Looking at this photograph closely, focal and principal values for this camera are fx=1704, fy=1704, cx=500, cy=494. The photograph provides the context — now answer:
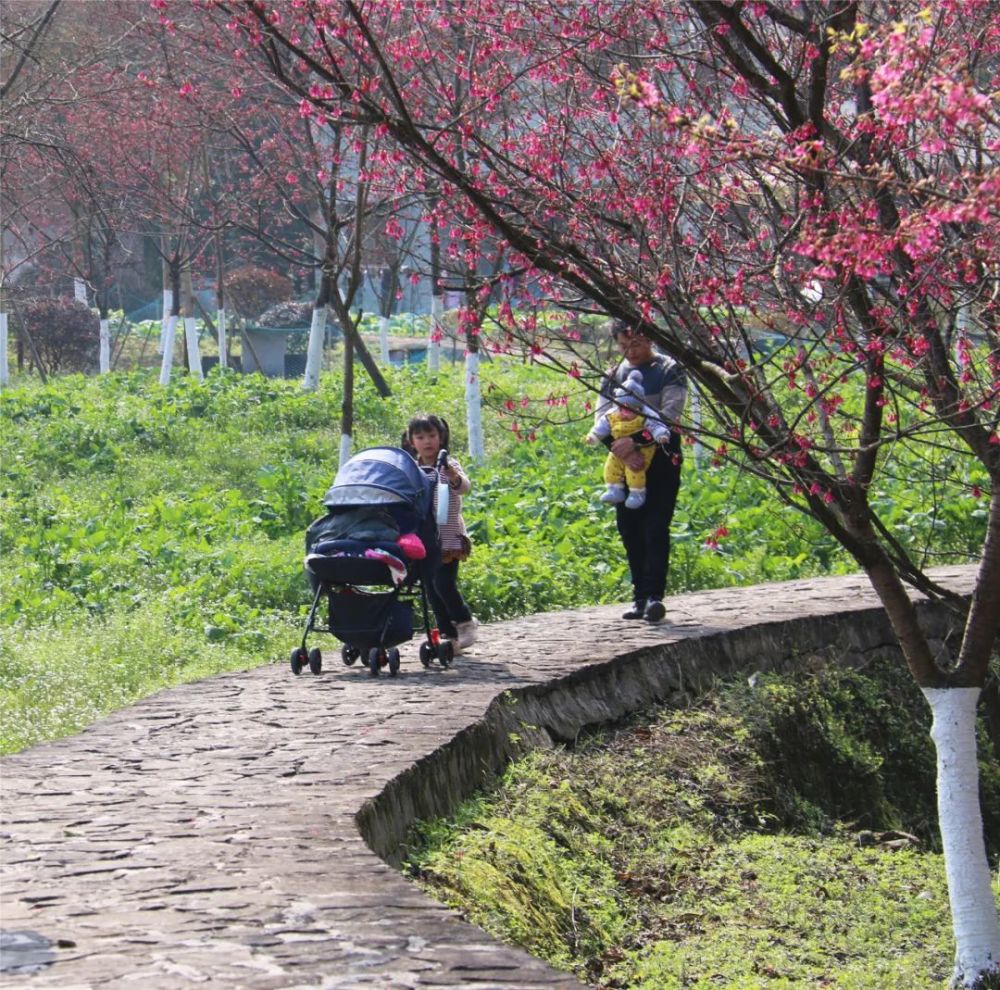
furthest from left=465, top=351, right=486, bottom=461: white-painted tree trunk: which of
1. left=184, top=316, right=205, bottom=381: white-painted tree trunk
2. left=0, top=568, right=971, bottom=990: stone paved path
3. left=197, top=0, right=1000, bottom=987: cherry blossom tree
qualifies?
left=184, top=316, right=205, bottom=381: white-painted tree trunk

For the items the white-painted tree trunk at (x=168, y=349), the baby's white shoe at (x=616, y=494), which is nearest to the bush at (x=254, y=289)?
the white-painted tree trunk at (x=168, y=349)

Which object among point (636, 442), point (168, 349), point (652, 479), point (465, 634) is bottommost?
point (465, 634)

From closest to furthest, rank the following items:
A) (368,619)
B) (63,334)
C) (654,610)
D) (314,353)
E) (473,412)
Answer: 1. (368,619)
2. (654,610)
3. (473,412)
4. (314,353)
5. (63,334)

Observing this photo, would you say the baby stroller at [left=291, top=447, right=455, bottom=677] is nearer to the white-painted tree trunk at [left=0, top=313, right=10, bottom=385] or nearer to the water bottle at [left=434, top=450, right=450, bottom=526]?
the water bottle at [left=434, top=450, right=450, bottom=526]

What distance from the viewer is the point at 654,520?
10.4 m

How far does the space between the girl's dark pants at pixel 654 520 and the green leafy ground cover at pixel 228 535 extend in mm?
880

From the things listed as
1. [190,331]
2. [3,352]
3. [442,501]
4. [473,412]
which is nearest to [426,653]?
[442,501]

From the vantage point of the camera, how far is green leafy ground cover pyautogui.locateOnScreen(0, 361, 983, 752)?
11.1 meters

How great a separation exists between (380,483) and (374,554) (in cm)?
41

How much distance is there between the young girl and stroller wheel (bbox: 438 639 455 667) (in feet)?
1.34

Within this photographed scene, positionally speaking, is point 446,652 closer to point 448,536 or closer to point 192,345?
point 448,536

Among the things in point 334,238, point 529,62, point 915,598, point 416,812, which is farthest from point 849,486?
point 334,238

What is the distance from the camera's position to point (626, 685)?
31.0ft

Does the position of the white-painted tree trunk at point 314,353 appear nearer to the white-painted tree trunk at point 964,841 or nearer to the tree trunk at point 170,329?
the tree trunk at point 170,329
